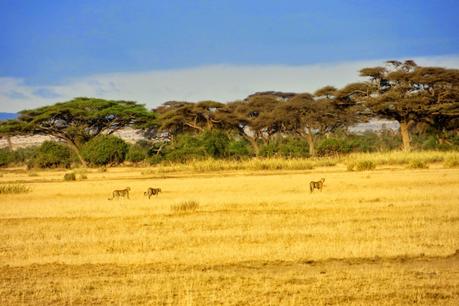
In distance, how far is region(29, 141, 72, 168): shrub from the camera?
57312 millimetres

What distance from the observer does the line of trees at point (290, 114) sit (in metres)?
51.7

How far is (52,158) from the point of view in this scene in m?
57.2

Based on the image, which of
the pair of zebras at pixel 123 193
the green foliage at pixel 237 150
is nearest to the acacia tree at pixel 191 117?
the green foliage at pixel 237 150

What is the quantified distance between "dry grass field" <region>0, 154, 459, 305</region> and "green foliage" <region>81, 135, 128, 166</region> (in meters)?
34.1

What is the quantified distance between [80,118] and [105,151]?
8982 millimetres

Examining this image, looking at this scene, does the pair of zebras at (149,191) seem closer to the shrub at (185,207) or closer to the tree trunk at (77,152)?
the shrub at (185,207)

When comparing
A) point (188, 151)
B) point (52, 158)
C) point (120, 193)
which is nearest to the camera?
point (120, 193)

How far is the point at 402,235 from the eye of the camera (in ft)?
40.9

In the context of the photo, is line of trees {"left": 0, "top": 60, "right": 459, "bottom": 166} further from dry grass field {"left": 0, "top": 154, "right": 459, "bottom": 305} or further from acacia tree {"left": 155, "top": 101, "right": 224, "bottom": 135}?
dry grass field {"left": 0, "top": 154, "right": 459, "bottom": 305}

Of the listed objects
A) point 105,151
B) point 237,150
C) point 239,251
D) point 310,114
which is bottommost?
point 239,251

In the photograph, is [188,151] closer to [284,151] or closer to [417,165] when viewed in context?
[284,151]

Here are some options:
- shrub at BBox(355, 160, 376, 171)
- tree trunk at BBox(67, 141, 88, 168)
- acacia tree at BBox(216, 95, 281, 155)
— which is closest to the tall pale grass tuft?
shrub at BBox(355, 160, 376, 171)

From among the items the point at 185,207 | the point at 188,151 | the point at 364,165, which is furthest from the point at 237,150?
the point at 185,207

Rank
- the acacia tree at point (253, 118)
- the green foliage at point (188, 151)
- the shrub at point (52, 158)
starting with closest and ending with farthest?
the green foliage at point (188, 151) → the shrub at point (52, 158) → the acacia tree at point (253, 118)
